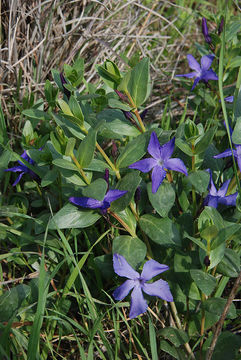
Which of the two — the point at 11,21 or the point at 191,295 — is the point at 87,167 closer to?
the point at 191,295

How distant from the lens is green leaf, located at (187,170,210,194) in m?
1.61

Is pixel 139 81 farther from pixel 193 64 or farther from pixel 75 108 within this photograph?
pixel 193 64

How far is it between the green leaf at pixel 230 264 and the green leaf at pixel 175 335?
0.30 m

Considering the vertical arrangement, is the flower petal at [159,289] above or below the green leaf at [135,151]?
below

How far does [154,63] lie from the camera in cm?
304

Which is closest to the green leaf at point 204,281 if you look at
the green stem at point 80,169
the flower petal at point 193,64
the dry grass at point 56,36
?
the green stem at point 80,169

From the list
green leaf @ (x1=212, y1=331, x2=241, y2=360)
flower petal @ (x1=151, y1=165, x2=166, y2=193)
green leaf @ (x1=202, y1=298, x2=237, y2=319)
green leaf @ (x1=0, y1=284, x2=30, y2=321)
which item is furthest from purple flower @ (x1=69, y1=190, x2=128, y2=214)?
green leaf @ (x1=212, y1=331, x2=241, y2=360)

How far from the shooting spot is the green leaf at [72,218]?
158 centimetres

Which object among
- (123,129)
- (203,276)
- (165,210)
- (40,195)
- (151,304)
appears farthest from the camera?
(40,195)

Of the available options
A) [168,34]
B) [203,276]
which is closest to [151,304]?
[203,276]

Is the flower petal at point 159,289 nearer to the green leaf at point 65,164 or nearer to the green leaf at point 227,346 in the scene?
the green leaf at point 227,346

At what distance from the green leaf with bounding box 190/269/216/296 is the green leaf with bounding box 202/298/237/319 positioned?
0.10 meters

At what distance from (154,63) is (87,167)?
5.56 feet

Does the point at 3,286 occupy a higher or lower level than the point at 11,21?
lower
